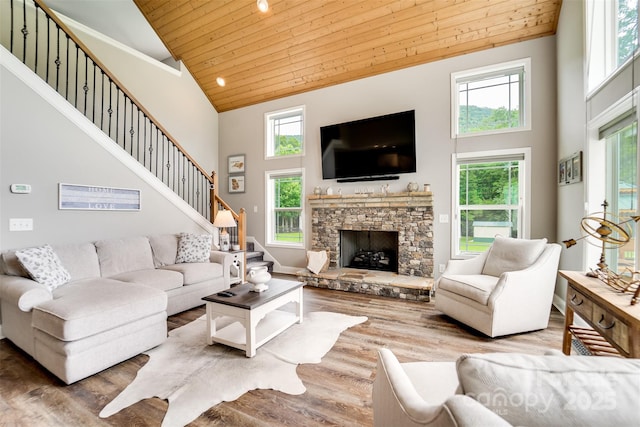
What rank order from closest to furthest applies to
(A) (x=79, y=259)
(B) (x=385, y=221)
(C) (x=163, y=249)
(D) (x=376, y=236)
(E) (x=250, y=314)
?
(E) (x=250, y=314) → (A) (x=79, y=259) → (C) (x=163, y=249) → (B) (x=385, y=221) → (D) (x=376, y=236)

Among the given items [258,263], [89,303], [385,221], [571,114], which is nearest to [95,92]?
[258,263]

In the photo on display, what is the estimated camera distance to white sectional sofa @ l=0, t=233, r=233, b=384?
1.98m

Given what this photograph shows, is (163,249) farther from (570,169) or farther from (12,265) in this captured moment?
(570,169)

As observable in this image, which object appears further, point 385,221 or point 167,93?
point 167,93

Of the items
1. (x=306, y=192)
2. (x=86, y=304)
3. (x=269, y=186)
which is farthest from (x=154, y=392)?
(x=269, y=186)

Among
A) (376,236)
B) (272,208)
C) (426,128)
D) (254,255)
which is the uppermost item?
(426,128)

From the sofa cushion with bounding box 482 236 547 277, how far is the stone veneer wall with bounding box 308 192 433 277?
3.36 ft

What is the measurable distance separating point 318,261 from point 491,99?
11.9 feet

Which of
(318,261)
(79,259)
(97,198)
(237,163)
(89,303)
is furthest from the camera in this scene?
(237,163)

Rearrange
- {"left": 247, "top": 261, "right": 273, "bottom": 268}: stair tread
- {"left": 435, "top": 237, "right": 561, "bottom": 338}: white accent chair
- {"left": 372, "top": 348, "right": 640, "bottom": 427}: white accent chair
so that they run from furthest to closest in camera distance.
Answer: {"left": 247, "top": 261, "right": 273, "bottom": 268}: stair tread
{"left": 435, "top": 237, "right": 561, "bottom": 338}: white accent chair
{"left": 372, "top": 348, "right": 640, "bottom": 427}: white accent chair

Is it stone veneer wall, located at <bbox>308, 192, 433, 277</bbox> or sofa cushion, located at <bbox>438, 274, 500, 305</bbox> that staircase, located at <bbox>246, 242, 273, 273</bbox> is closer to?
stone veneer wall, located at <bbox>308, 192, 433, 277</bbox>

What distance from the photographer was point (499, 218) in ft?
13.0

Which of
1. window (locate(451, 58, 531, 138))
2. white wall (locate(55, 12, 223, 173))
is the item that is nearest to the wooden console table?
window (locate(451, 58, 531, 138))

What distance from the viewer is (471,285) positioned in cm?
282
